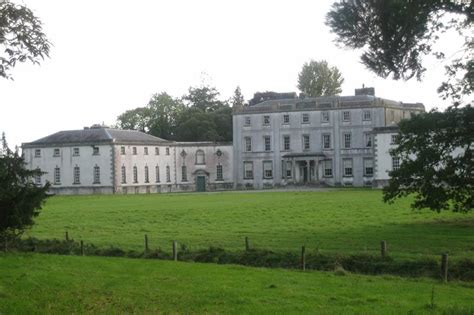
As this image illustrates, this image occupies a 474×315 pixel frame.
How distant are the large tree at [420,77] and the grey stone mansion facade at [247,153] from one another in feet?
174

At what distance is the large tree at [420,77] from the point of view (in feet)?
41.4

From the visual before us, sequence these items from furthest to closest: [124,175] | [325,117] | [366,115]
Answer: [325,117], [366,115], [124,175]

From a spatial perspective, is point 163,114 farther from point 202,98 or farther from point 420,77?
point 420,77

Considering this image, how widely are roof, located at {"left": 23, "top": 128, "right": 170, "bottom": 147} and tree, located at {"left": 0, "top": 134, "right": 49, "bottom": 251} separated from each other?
56.9 meters

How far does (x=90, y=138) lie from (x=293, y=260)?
62.8 metres

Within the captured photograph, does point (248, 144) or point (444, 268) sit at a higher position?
point (248, 144)

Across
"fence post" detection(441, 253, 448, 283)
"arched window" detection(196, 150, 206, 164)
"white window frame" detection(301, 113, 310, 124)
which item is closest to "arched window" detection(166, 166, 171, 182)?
"arched window" detection(196, 150, 206, 164)

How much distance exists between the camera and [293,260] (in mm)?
18000

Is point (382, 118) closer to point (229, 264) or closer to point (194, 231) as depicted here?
point (194, 231)

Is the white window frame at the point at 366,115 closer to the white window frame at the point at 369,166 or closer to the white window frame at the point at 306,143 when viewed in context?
the white window frame at the point at 369,166

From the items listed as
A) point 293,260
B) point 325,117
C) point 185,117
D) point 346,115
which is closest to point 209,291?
point 293,260

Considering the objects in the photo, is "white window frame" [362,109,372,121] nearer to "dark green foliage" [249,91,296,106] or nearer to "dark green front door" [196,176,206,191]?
"dark green foliage" [249,91,296,106]

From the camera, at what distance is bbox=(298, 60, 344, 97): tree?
98062 mm

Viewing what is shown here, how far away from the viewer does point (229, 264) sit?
18.5 m
